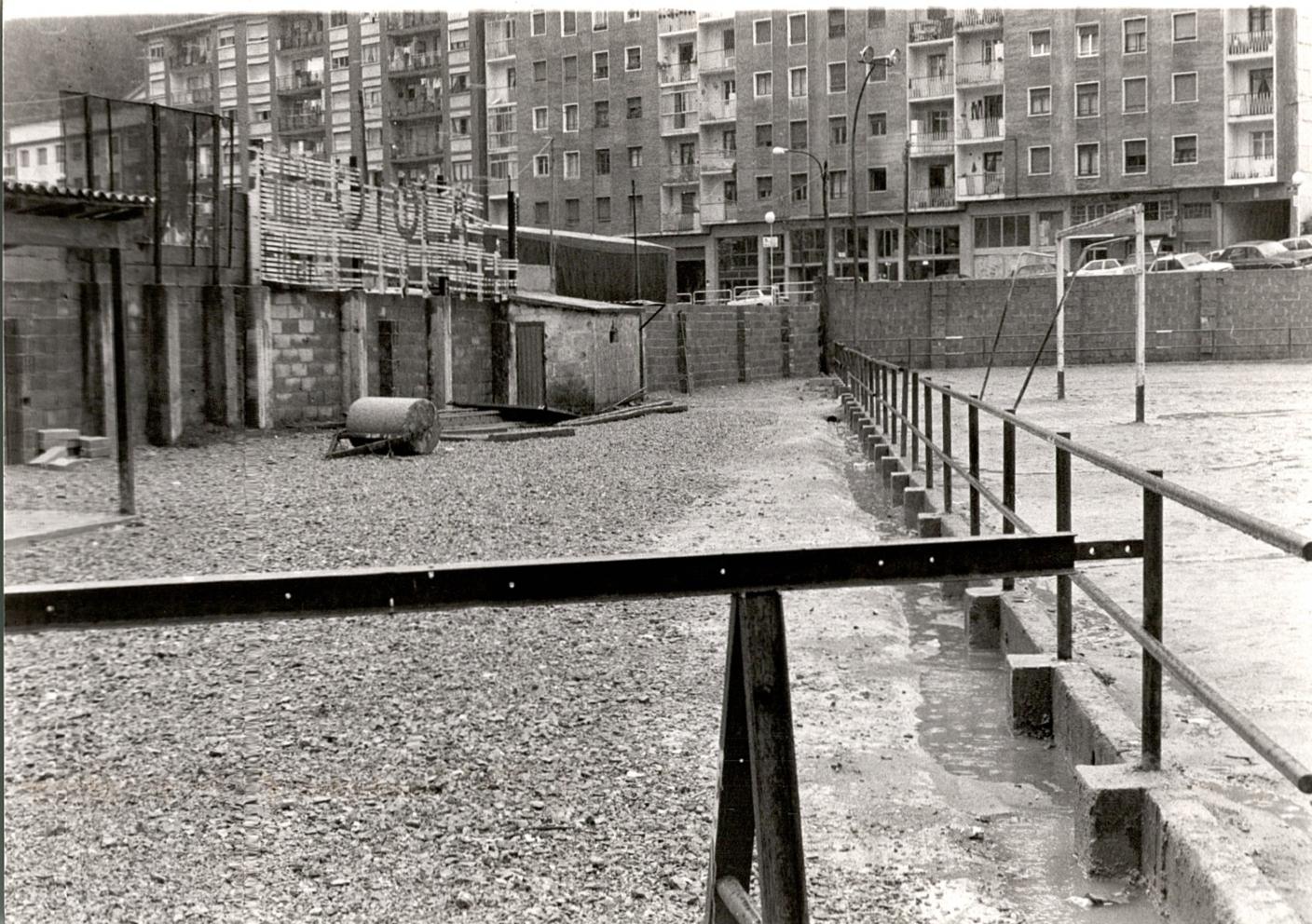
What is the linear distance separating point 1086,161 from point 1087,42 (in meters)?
3.72

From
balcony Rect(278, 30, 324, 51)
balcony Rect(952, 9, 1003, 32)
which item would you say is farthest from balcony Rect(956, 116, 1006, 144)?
balcony Rect(278, 30, 324, 51)

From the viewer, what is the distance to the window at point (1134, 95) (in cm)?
4328

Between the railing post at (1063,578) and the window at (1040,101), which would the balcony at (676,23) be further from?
the railing post at (1063,578)

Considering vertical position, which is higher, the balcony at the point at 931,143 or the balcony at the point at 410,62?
the balcony at the point at 931,143

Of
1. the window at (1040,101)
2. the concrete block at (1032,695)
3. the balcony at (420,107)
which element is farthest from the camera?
the window at (1040,101)

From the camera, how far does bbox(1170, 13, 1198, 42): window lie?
42.0 metres

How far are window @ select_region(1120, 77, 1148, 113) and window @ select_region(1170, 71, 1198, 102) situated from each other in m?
0.90

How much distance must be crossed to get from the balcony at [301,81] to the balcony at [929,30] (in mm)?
39885

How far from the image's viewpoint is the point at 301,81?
9953 millimetres

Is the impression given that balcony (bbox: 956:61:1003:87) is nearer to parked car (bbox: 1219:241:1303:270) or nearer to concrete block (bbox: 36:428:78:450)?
parked car (bbox: 1219:241:1303:270)

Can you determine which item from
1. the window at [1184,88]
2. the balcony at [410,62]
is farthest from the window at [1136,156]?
the balcony at [410,62]

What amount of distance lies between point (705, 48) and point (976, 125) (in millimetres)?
9285

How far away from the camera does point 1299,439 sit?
1472cm

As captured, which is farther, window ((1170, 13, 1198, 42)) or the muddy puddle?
window ((1170, 13, 1198, 42))
